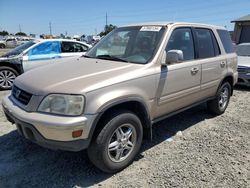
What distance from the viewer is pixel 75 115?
2.65 meters

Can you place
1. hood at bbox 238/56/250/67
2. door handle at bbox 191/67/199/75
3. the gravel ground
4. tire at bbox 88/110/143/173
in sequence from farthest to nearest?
hood at bbox 238/56/250/67 < door handle at bbox 191/67/199/75 < the gravel ground < tire at bbox 88/110/143/173

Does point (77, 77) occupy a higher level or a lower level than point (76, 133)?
higher

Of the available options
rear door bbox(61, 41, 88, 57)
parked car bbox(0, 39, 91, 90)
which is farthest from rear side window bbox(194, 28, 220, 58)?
rear door bbox(61, 41, 88, 57)

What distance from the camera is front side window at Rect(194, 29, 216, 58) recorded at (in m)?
4.40

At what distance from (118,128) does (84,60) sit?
1.36m

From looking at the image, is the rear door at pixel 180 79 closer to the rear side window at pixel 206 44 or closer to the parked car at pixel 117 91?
the parked car at pixel 117 91

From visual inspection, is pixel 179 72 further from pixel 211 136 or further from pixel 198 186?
pixel 198 186

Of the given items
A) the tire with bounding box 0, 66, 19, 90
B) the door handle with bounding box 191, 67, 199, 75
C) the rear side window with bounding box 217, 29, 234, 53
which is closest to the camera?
the door handle with bounding box 191, 67, 199, 75

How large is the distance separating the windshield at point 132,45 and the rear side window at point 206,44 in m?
0.96

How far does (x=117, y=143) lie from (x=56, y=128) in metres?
0.86

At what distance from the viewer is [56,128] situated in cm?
259

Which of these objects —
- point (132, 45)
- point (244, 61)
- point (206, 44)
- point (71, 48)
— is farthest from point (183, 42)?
point (71, 48)

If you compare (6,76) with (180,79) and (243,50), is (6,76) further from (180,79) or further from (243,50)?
(243,50)

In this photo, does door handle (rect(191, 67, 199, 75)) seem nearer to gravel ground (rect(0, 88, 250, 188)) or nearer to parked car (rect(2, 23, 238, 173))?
parked car (rect(2, 23, 238, 173))
